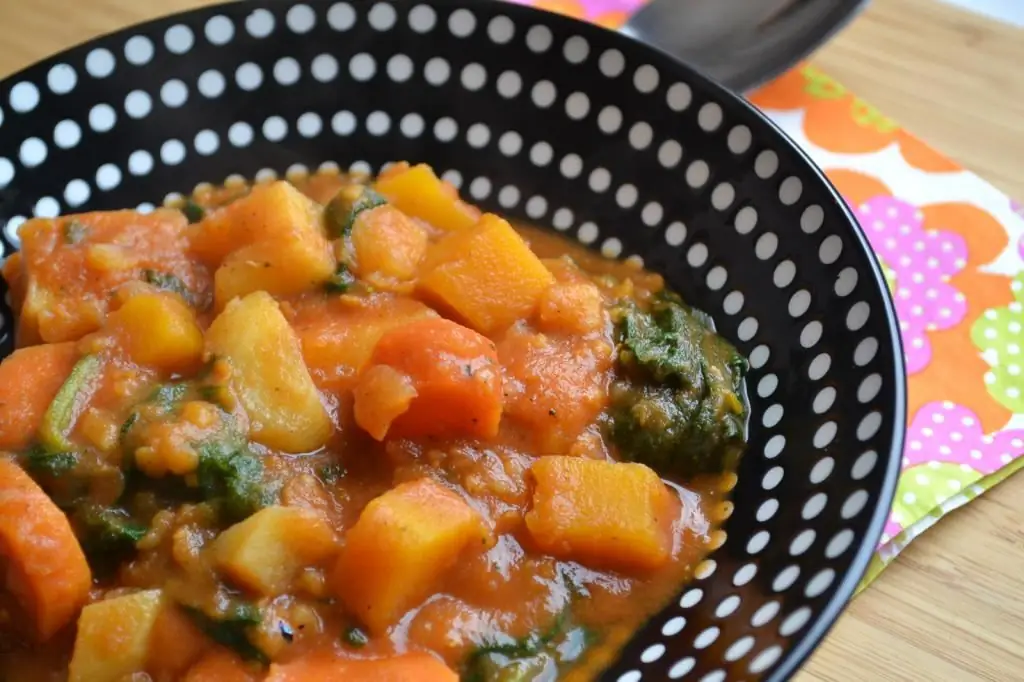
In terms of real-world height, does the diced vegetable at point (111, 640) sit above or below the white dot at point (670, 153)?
below

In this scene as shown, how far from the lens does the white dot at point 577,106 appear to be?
2.28 m

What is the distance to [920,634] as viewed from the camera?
176cm

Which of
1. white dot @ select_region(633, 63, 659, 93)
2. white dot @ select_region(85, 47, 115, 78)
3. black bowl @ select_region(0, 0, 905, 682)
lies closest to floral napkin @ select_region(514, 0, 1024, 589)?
black bowl @ select_region(0, 0, 905, 682)

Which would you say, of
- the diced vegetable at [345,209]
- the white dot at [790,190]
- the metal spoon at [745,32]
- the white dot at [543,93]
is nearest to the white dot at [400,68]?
the white dot at [543,93]

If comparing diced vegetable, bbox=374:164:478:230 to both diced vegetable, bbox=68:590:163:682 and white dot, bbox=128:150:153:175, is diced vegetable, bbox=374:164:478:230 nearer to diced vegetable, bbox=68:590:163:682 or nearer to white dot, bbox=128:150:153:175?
white dot, bbox=128:150:153:175

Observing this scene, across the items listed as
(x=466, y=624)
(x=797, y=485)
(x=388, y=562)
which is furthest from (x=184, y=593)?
(x=797, y=485)

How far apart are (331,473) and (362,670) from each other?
381 millimetres

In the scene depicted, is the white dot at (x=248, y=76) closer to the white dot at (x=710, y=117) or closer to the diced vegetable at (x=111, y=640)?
the white dot at (x=710, y=117)

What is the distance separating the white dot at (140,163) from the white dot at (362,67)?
21.3 inches

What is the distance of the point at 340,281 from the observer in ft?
6.39

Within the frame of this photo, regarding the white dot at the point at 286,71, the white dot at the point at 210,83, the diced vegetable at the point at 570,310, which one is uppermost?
the white dot at the point at 286,71

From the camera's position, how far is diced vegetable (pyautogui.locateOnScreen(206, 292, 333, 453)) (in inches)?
67.9

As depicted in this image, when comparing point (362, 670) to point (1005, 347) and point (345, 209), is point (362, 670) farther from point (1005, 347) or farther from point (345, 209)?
point (1005, 347)

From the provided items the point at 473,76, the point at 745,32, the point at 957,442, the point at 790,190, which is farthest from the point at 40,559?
the point at 745,32
